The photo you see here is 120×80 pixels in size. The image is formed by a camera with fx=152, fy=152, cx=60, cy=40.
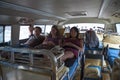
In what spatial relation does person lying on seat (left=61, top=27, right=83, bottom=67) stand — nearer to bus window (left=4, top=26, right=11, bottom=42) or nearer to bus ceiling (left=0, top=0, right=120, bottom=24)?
bus ceiling (left=0, top=0, right=120, bottom=24)

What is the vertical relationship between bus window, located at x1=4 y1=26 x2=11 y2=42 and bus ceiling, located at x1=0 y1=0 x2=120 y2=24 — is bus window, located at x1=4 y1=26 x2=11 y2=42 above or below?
below

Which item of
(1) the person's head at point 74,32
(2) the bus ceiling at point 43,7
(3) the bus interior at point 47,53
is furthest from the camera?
(1) the person's head at point 74,32

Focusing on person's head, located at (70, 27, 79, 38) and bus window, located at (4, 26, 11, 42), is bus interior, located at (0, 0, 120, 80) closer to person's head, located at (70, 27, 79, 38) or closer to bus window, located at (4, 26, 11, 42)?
bus window, located at (4, 26, 11, 42)

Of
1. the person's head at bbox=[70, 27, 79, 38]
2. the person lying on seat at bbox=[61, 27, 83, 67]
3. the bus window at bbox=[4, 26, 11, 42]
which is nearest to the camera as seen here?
the person lying on seat at bbox=[61, 27, 83, 67]

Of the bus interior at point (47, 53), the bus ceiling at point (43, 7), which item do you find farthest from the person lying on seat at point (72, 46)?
the bus ceiling at point (43, 7)

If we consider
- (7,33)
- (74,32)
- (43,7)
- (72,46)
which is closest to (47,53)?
(72,46)

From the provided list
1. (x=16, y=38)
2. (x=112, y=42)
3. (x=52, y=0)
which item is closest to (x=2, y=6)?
(x=52, y=0)

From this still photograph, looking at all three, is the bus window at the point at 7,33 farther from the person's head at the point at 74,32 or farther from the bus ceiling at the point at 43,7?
the person's head at the point at 74,32

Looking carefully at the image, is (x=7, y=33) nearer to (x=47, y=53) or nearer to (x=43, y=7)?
(x=43, y=7)

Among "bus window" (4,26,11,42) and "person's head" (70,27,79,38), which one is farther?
"bus window" (4,26,11,42)

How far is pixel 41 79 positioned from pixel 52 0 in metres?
1.45

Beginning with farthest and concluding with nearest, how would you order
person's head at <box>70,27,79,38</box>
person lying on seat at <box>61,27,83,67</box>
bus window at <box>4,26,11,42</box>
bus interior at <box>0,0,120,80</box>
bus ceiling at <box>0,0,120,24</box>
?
bus window at <box>4,26,11,42</box> < person's head at <box>70,27,79,38</box> < person lying on seat at <box>61,27,83,67</box> < bus ceiling at <box>0,0,120,24</box> < bus interior at <box>0,0,120,80</box>

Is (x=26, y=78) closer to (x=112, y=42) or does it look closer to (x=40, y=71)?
(x=40, y=71)

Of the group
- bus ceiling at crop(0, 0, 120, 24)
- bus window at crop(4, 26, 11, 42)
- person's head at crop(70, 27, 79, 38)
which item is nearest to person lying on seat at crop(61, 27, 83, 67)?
person's head at crop(70, 27, 79, 38)
